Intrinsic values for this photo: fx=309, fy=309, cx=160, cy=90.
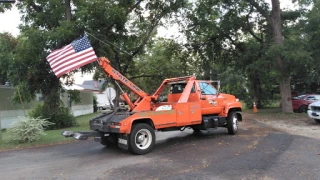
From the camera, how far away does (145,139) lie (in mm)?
8906

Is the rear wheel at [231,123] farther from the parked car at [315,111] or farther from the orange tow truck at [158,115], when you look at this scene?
the parked car at [315,111]

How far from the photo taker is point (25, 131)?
35.8 ft

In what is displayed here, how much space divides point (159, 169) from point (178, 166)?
0.50 m

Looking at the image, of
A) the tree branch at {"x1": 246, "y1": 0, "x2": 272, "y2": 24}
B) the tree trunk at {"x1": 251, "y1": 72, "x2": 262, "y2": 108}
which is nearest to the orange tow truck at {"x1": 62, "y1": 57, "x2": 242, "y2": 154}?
the tree branch at {"x1": 246, "y1": 0, "x2": 272, "y2": 24}

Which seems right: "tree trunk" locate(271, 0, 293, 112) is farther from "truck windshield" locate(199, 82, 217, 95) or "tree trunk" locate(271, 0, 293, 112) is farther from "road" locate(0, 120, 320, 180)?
"road" locate(0, 120, 320, 180)

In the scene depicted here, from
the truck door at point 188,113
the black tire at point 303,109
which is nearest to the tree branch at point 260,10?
the black tire at point 303,109

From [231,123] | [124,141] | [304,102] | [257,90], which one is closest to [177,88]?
[231,123]

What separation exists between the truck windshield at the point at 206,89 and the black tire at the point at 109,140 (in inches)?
142

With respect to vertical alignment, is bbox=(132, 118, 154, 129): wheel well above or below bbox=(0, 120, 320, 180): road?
Answer: above

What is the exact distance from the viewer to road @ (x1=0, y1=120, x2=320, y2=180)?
6.50 meters

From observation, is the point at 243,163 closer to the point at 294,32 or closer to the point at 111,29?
the point at 111,29

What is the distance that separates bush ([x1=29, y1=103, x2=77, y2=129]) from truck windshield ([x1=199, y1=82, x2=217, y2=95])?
26.9 ft

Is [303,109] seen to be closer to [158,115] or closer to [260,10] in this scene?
[260,10]

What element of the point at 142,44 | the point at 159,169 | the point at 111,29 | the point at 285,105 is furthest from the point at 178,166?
the point at 285,105
